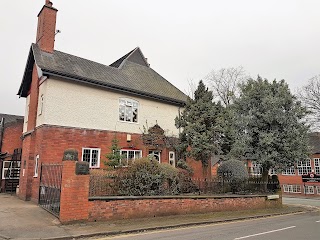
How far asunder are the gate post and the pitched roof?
7.87 metres

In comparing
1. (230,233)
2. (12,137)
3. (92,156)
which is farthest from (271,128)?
A: (12,137)

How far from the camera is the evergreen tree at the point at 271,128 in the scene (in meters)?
17.3

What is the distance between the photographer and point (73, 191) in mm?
9180

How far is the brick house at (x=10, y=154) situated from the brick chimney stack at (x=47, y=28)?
27.8ft

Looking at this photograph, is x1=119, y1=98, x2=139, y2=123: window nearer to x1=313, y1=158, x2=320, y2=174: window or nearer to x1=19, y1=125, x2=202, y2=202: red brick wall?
x1=19, y1=125, x2=202, y2=202: red brick wall

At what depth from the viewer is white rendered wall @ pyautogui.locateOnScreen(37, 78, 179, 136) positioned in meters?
15.6

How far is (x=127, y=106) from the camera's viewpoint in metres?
19.1

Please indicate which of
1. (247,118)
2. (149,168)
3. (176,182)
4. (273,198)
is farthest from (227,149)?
(149,168)

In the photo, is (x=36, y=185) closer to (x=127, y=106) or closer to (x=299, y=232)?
(x=127, y=106)

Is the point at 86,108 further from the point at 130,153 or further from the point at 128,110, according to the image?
the point at 130,153

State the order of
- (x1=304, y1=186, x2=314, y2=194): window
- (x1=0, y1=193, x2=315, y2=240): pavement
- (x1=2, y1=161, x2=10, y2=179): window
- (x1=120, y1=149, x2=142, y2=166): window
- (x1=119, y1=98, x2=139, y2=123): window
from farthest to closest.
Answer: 1. (x1=304, y1=186, x2=314, y2=194): window
2. (x1=2, y1=161, x2=10, y2=179): window
3. (x1=119, y1=98, x2=139, y2=123): window
4. (x1=120, y1=149, x2=142, y2=166): window
5. (x1=0, y1=193, x2=315, y2=240): pavement

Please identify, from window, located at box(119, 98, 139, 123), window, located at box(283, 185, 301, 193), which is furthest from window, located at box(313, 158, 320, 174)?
window, located at box(119, 98, 139, 123)

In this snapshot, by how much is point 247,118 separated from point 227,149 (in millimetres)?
2601

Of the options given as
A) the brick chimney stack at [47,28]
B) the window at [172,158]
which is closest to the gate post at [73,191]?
the brick chimney stack at [47,28]
